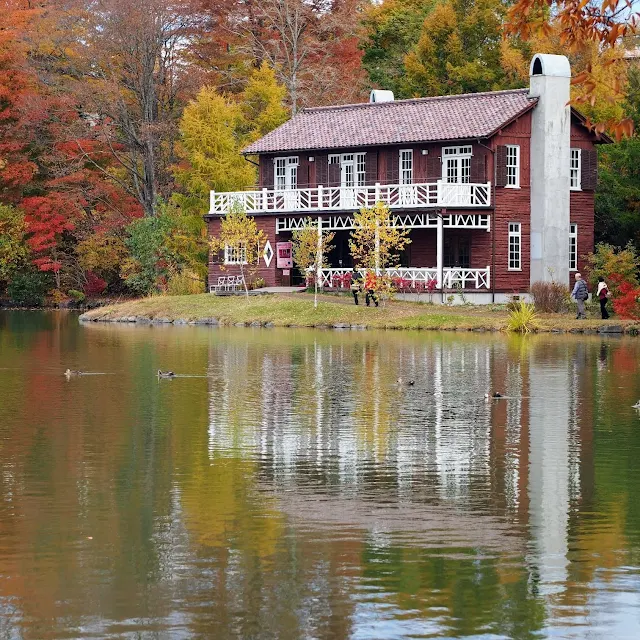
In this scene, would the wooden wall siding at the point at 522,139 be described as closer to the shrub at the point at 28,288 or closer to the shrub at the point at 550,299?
the shrub at the point at 550,299

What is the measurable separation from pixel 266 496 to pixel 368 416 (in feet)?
23.7

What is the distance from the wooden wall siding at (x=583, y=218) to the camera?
56.4m

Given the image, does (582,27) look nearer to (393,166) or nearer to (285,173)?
(393,166)

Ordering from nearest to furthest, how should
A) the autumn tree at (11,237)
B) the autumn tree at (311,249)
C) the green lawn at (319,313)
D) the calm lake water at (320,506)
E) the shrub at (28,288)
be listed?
1. the calm lake water at (320,506)
2. the green lawn at (319,313)
3. the autumn tree at (311,249)
4. the autumn tree at (11,237)
5. the shrub at (28,288)

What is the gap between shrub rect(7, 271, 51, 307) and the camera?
70.1 m

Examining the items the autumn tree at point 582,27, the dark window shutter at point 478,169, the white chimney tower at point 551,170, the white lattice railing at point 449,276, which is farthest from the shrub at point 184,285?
the autumn tree at point 582,27

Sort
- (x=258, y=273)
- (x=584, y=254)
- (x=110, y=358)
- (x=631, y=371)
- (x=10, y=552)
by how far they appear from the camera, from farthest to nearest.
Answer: (x=258, y=273)
(x=584, y=254)
(x=110, y=358)
(x=631, y=371)
(x=10, y=552)

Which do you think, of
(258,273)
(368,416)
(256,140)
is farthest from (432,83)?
(368,416)

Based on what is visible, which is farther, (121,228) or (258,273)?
(121,228)

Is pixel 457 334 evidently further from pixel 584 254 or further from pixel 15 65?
pixel 15 65

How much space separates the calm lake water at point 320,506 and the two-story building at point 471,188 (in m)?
25.4

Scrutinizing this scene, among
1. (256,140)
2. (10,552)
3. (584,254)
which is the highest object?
(256,140)

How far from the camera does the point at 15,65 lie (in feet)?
221

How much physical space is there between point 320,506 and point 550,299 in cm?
3514
